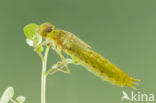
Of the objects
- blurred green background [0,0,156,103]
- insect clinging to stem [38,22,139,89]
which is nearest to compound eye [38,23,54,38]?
insect clinging to stem [38,22,139,89]

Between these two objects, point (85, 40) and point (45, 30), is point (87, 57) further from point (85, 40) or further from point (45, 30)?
point (85, 40)

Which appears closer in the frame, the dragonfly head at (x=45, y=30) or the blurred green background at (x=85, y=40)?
the dragonfly head at (x=45, y=30)

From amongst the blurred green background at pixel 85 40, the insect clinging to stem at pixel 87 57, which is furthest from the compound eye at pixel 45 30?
the blurred green background at pixel 85 40

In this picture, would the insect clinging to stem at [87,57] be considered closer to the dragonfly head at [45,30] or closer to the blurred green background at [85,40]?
the dragonfly head at [45,30]

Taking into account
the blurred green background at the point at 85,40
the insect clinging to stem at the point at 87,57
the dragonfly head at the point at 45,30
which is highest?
the blurred green background at the point at 85,40

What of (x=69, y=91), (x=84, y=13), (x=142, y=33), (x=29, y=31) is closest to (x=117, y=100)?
(x=69, y=91)

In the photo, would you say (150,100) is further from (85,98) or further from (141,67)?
(85,98)

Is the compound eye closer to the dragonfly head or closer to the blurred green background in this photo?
the dragonfly head
